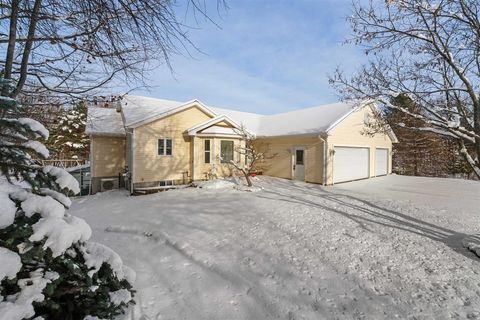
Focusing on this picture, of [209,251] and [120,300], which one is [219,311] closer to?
[120,300]

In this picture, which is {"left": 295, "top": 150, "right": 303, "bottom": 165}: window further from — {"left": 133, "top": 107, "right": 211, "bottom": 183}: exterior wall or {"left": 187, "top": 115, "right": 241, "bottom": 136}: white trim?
{"left": 133, "top": 107, "right": 211, "bottom": 183}: exterior wall

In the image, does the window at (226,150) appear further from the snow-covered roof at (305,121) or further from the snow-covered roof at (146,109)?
the snow-covered roof at (305,121)

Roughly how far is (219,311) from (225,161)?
1285 centimetres

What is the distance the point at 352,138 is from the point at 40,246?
658 inches

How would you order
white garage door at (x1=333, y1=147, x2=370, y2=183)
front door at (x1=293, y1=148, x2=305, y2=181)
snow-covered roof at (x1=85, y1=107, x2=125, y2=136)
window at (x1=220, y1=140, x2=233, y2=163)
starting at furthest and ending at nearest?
1. window at (x1=220, y1=140, x2=233, y2=163)
2. front door at (x1=293, y1=148, x2=305, y2=181)
3. white garage door at (x1=333, y1=147, x2=370, y2=183)
4. snow-covered roof at (x1=85, y1=107, x2=125, y2=136)

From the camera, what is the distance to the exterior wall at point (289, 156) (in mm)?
14820

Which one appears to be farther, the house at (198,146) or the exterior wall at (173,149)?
the house at (198,146)

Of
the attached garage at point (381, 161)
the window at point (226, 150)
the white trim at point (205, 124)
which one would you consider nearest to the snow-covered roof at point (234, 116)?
the white trim at point (205, 124)

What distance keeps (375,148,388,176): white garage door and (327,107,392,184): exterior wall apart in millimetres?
439

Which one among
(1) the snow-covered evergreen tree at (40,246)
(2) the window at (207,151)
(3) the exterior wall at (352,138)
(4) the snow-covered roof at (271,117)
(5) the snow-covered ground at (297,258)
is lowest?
(5) the snow-covered ground at (297,258)

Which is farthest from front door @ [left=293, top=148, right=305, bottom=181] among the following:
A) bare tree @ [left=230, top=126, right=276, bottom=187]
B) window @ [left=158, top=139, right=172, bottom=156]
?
window @ [left=158, top=139, right=172, bottom=156]

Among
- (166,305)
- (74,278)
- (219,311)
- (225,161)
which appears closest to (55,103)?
(74,278)

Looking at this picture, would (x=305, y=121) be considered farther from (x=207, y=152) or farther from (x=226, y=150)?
(x=207, y=152)

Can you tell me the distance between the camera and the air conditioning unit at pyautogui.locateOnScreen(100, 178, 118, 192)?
14.7 metres
